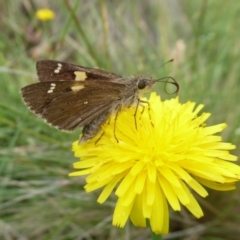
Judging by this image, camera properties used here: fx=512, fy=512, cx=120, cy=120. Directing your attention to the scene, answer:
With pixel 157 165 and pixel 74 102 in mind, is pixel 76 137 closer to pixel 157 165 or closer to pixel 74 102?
pixel 74 102

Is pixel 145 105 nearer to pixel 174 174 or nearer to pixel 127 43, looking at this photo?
pixel 174 174

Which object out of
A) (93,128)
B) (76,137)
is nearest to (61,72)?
(93,128)

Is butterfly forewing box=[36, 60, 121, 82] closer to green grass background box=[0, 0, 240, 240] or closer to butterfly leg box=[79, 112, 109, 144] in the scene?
butterfly leg box=[79, 112, 109, 144]

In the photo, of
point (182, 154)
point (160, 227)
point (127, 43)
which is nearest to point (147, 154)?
point (182, 154)

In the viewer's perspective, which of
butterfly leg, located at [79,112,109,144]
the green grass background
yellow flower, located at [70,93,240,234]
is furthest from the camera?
the green grass background

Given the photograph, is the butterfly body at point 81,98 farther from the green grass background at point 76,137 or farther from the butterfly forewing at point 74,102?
the green grass background at point 76,137

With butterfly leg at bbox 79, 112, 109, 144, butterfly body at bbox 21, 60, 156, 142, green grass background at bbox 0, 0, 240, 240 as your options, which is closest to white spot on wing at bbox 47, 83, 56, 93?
butterfly body at bbox 21, 60, 156, 142
